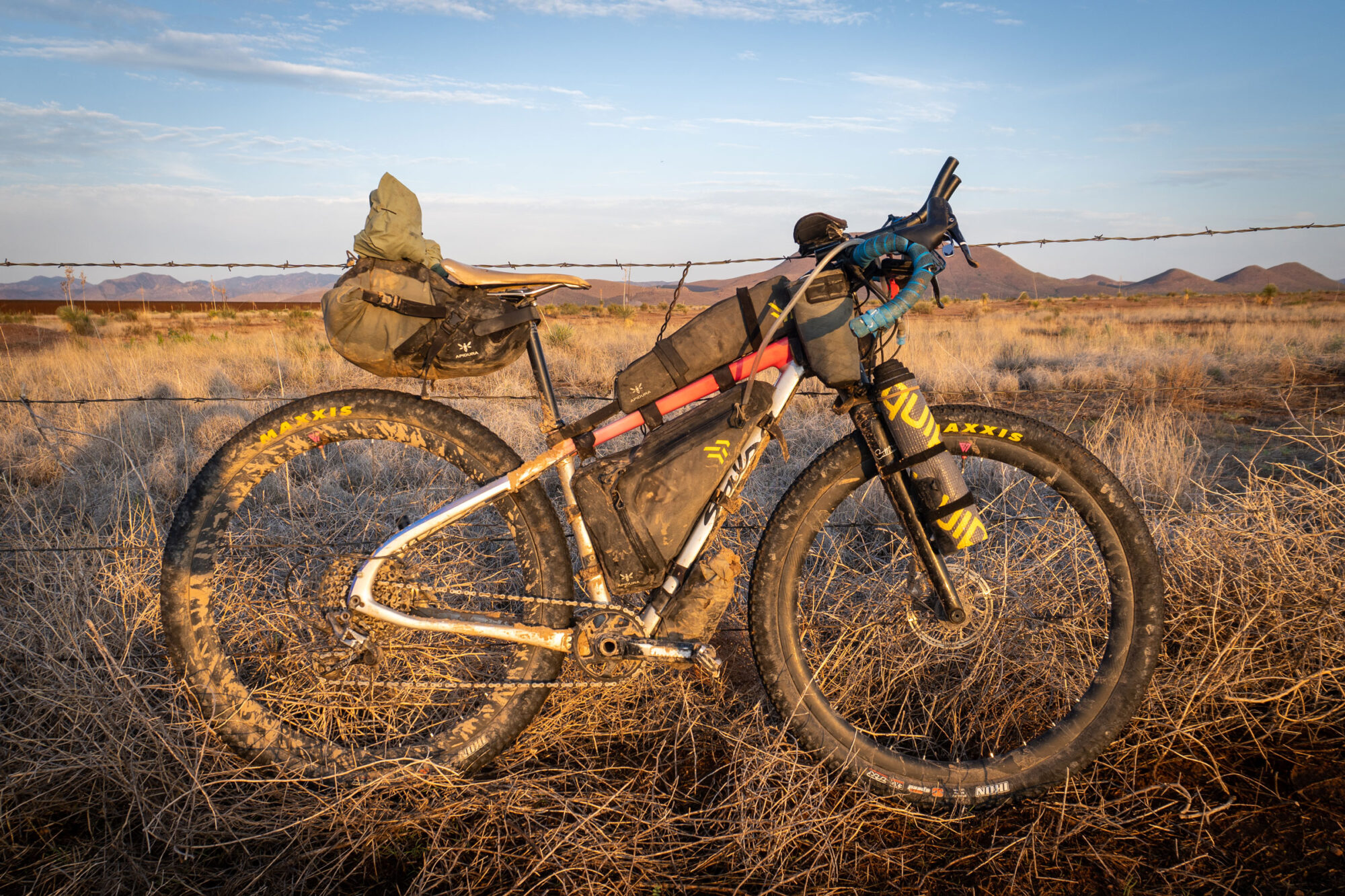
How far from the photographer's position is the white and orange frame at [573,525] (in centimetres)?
212

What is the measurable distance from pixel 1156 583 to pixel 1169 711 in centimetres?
70

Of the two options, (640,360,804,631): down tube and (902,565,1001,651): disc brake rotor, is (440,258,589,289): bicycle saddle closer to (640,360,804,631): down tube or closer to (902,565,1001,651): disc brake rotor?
(640,360,804,631): down tube

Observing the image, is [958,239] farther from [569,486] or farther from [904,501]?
[569,486]

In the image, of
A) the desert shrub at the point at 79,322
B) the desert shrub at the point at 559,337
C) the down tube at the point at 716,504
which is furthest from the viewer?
the desert shrub at the point at 79,322

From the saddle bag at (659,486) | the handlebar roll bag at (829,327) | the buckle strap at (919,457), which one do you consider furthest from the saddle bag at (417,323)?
the buckle strap at (919,457)

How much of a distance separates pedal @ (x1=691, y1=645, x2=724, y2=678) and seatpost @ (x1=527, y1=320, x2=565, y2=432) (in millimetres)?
878

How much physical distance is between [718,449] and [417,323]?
1030 millimetres

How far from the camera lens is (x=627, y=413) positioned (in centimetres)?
218

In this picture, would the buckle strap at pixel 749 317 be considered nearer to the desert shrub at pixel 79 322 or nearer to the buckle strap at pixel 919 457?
the buckle strap at pixel 919 457

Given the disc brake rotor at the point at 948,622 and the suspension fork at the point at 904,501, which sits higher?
the suspension fork at the point at 904,501

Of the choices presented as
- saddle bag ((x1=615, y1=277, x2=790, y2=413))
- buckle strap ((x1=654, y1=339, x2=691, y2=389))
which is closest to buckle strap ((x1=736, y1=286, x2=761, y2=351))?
saddle bag ((x1=615, y1=277, x2=790, y2=413))

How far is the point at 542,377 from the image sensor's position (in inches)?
85.7

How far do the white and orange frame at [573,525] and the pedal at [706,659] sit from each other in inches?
1.0

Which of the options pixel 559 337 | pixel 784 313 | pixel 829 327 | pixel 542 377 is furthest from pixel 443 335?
pixel 559 337
